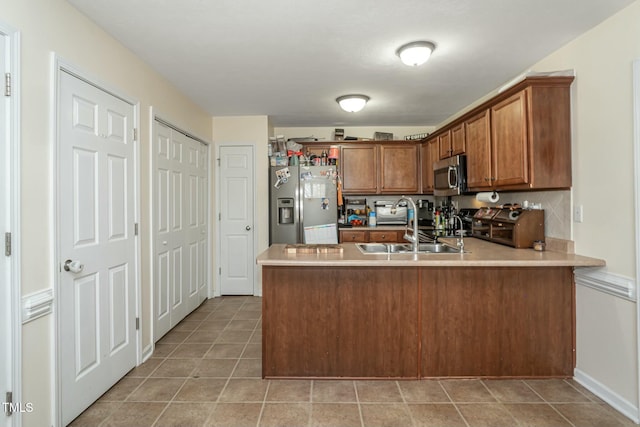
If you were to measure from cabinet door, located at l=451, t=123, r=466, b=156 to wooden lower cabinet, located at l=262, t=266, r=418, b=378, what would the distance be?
1846 mm

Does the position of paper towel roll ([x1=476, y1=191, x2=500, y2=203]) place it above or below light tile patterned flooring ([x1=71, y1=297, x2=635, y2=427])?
above

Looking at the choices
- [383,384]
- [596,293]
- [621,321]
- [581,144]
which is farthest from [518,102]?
[383,384]

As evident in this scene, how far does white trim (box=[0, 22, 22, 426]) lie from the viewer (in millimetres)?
1554

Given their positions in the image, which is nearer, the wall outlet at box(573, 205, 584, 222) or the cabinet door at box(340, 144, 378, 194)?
the wall outlet at box(573, 205, 584, 222)

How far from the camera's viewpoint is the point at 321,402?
2127 millimetres

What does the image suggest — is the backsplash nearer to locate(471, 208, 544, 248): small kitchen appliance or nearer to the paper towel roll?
locate(471, 208, 544, 248): small kitchen appliance

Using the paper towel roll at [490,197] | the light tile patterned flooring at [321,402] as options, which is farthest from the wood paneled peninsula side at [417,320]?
the paper towel roll at [490,197]

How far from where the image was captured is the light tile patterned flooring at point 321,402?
1.94 m

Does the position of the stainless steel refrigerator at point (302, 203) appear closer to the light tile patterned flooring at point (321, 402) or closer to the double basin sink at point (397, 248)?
the double basin sink at point (397, 248)

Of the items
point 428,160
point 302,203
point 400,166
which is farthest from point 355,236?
point 428,160

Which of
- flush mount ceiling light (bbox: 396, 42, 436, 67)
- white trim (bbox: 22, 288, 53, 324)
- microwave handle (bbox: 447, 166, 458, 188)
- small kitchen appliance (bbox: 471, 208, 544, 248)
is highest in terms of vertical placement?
flush mount ceiling light (bbox: 396, 42, 436, 67)

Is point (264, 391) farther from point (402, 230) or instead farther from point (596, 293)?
point (402, 230)

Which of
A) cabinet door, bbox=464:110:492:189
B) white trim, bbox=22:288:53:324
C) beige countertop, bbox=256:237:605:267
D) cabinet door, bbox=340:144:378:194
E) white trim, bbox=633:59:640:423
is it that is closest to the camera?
white trim, bbox=22:288:53:324

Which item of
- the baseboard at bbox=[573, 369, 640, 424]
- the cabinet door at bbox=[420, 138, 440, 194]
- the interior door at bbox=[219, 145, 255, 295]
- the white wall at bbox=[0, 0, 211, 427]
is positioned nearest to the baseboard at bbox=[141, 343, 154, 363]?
the white wall at bbox=[0, 0, 211, 427]
